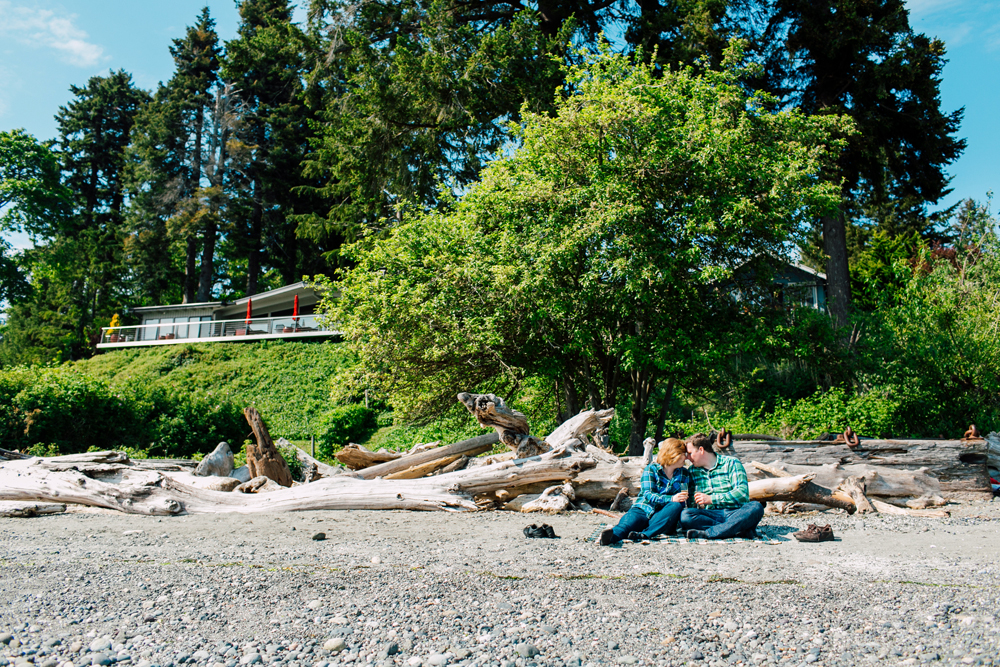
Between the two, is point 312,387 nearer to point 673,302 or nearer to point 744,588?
point 673,302

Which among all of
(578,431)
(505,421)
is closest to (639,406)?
(578,431)

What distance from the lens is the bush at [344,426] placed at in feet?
72.2

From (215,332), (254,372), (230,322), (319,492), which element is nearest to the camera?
(319,492)

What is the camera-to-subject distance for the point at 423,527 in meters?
7.11

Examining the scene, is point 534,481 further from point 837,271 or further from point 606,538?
point 837,271

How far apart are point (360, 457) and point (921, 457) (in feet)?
28.4

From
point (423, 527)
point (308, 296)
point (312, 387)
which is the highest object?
point (308, 296)

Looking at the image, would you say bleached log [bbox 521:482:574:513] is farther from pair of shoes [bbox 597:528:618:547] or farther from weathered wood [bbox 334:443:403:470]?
weathered wood [bbox 334:443:403:470]

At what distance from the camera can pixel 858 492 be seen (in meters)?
8.38

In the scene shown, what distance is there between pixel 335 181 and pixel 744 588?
33826 mm

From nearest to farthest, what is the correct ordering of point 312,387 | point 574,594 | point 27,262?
point 574,594, point 312,387, point 27,262

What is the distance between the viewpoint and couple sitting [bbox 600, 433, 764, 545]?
616 centimetres

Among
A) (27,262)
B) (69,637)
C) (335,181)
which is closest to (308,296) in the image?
(335,181)

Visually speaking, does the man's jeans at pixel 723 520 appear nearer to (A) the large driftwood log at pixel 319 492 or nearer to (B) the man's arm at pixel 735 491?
(B) the man's arm at pixel 735 491
